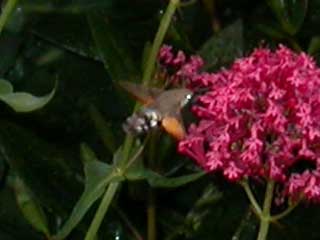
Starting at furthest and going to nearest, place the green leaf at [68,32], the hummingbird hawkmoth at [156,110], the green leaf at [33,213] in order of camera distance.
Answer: the green leaf at [68,32], the green leaf at [33,213], the hummingbird hawkmoth at [156,110]

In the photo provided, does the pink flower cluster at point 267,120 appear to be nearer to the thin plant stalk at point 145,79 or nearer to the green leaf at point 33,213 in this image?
the thin plant stalk at point 145,79

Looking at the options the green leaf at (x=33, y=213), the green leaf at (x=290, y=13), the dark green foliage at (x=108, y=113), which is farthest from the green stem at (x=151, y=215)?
the green leaf at (x=290, y=13)

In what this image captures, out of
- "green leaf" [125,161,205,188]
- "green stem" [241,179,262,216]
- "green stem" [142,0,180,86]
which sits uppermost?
"green stem" [142,0,180,86]

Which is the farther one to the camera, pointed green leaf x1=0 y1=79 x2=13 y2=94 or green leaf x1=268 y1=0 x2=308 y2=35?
green leaf x1=268 y1=0 x2=308 y2=35

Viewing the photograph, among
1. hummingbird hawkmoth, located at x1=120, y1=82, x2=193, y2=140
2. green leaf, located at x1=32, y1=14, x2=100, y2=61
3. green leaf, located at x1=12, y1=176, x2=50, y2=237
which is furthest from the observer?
green leaf, located at x1=32, y1=14, x2=100, y2=61

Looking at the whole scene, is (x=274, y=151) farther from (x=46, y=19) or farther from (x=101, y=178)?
(x=46, y=19)

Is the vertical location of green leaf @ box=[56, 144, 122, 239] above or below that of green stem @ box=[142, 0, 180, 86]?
below

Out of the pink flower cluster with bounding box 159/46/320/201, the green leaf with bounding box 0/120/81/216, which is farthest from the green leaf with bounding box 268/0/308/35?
the green leaf with bounding box 0/120/81/216

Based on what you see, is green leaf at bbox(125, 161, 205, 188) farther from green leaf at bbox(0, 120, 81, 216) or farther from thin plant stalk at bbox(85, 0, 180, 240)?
green leaf at bbox(0, 120, 81, 216)
